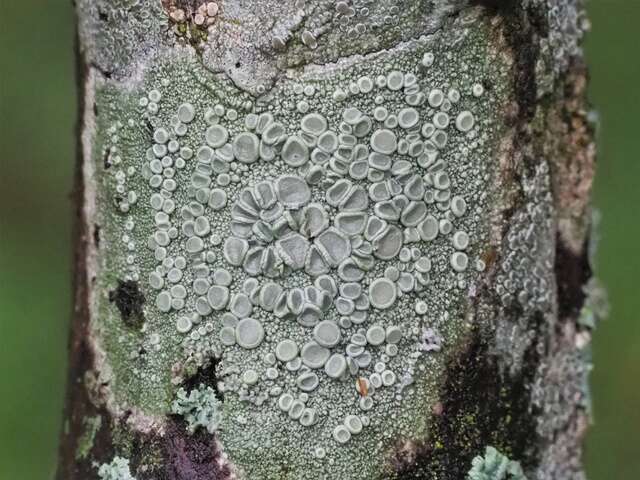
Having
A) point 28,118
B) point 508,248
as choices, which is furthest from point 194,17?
point 28,118

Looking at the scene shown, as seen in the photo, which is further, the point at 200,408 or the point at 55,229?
the point at 55,229

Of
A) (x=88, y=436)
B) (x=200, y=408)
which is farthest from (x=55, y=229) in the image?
(x=200, y=408)

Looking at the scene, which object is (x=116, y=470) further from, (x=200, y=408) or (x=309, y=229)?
(x=309, y=229)

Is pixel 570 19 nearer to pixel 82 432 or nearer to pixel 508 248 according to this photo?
pixel 508 248

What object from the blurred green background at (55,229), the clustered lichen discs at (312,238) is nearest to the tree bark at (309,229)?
the clustered lichen discs at (312,238)

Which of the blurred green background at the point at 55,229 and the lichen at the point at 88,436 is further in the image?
the blurred green background at the point at 55,229

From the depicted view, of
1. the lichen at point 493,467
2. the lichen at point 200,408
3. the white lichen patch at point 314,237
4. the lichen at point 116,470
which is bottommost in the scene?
the lichen at point 116,470

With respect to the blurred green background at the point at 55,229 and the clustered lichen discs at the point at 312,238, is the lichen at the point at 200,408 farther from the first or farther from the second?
the blurred green background at the point at 55,229
